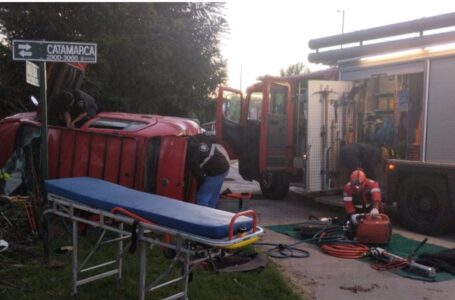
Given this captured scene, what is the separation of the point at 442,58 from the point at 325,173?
2.79 metres

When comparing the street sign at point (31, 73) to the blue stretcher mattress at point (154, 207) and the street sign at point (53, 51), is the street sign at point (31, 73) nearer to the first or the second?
the street sign at point (53, 51)

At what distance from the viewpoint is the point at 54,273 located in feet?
16.0

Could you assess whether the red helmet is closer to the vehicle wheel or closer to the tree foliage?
the vehicle wheel

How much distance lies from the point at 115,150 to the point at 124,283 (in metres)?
1.94

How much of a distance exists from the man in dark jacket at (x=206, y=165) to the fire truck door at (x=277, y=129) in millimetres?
3768

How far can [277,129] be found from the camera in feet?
33.7

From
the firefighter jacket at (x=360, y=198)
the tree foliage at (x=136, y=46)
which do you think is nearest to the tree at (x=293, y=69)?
the tree foliage at (x=136, y=46)

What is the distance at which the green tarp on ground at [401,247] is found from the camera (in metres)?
5.59

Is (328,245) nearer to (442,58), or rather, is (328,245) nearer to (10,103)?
(442,58)

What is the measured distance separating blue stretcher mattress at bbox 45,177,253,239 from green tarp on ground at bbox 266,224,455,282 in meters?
2.97

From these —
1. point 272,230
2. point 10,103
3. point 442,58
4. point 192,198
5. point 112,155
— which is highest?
point 442,58

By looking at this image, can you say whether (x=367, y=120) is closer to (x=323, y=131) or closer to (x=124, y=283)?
(x=323, y=131)

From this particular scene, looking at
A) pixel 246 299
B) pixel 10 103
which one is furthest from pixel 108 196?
pixel 10 103

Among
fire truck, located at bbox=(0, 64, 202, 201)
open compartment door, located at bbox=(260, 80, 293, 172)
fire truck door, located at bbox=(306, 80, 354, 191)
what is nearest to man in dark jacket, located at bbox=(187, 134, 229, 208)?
fire truck, located at bbox=(0, 64, 202, 201)
